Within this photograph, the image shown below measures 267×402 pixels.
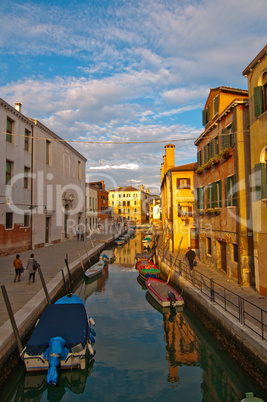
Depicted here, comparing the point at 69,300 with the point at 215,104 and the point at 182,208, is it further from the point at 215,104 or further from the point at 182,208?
the point at 182,208

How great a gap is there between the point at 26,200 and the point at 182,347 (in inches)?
748

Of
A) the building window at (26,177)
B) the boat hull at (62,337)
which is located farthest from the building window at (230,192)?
the building window at (26,177)

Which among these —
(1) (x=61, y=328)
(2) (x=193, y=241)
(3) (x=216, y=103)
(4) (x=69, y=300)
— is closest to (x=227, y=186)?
(3) (x=216, y=103)

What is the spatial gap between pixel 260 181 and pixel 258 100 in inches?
124

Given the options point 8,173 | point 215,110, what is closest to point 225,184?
point 215,110

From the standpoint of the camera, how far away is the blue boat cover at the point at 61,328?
835 centimetres

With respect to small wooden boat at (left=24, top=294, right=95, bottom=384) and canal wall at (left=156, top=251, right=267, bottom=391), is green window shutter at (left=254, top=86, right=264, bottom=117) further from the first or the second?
small wooden boat at (left=24, top=294, right=95, bottom=384)

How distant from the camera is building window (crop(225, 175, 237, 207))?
1402cm

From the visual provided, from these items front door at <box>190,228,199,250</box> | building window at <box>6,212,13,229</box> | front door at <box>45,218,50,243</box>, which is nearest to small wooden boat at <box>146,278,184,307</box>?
front door at <box>190,228,199,250</box>

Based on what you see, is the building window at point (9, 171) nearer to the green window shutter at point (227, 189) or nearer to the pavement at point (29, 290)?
the pavement at point (29, 290)

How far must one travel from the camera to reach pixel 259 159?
453 inches

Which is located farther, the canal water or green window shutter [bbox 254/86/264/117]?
green window shutter [bbox 254/86/264/117]

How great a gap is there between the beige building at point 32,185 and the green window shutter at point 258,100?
13146mm

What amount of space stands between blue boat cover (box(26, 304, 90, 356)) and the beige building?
37.9ft
